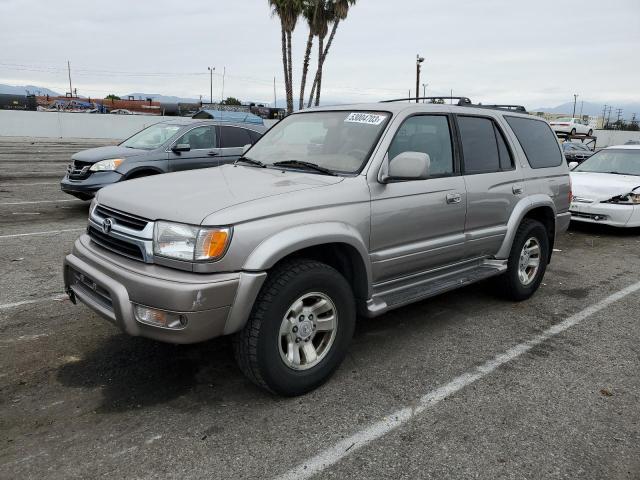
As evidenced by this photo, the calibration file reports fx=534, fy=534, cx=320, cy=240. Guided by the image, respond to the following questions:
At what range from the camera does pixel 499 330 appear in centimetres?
452

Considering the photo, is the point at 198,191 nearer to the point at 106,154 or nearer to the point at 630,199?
the point at 106,154

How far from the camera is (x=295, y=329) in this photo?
324 cm

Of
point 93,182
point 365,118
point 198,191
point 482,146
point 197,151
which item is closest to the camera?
point 198,191

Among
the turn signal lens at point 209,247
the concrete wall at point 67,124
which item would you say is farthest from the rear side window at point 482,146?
the concrete wall at point 67,124

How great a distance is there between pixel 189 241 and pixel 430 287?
198 cm

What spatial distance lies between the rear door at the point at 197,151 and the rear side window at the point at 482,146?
551 cm

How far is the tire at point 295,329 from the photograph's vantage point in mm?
3027

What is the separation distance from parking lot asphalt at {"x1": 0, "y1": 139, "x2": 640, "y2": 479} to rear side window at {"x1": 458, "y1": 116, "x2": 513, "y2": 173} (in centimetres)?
135

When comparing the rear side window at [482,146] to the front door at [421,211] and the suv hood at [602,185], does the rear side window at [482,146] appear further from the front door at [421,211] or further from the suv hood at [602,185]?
the suv hood at [602,185]

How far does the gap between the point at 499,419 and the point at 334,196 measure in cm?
166

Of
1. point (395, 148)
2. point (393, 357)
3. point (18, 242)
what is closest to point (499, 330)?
point (393, 357)

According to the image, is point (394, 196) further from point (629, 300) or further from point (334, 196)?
point (629, 300)

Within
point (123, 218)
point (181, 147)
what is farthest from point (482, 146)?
point (181, 147)

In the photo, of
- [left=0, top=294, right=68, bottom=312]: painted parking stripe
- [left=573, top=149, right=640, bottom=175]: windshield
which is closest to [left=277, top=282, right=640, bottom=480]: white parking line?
[left=0, top=294, right=68, bottom=312]: painted parking stripe
